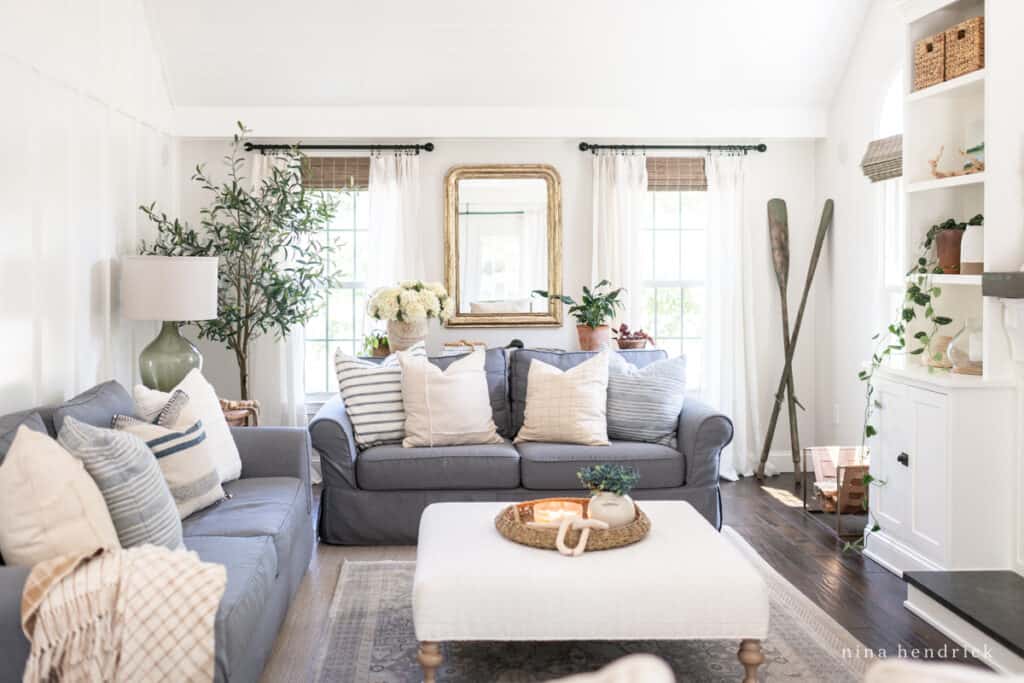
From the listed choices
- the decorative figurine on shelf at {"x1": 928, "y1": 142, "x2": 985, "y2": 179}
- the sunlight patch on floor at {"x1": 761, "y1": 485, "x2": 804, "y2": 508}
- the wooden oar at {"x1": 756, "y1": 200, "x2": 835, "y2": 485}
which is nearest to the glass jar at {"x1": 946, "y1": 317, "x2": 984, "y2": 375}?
the decorative figurine on shelf at {"x1": 928, "y1": 142, "x2": 985, "y2": 179}

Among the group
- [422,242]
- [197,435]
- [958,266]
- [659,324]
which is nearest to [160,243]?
[422,242]

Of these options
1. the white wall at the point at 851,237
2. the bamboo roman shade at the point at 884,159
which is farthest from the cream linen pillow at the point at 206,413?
the white wall at the point at 851,237

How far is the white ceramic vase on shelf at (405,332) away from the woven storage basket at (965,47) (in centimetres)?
305

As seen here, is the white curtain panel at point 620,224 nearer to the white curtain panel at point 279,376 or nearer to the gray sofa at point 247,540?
the white curtain panel at point 279,376

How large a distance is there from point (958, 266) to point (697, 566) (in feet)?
7.14

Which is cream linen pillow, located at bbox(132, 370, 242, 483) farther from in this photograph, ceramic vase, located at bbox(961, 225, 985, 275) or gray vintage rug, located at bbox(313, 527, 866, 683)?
ceramic vase, located at bbox(961, 225, 985, 275)

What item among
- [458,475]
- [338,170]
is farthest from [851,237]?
[338,170]

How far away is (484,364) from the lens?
17.9 ft

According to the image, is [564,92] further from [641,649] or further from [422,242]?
[641,649]

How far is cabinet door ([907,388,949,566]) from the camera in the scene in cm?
404

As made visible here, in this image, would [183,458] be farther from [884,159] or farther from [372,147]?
[884,159]

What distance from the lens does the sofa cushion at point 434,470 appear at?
4934 millimetres

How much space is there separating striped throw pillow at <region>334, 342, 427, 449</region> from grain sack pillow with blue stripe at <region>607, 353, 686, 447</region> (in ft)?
3.68

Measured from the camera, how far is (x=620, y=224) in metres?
6.66
